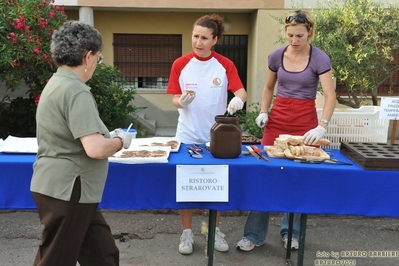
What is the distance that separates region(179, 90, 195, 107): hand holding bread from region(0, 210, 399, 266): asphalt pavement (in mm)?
1214

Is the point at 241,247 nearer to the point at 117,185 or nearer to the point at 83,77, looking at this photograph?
the point at 117,185

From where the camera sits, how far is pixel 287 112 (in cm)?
290

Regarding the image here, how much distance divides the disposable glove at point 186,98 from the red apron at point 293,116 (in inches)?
25.5

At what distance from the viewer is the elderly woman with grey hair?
5.78 feet

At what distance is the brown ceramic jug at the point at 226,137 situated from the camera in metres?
2.41

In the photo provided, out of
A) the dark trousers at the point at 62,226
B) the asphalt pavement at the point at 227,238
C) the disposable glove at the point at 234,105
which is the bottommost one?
the asphalt pavement at the point at 227,238

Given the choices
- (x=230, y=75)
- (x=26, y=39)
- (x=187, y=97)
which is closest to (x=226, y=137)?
(x=187, y=97)

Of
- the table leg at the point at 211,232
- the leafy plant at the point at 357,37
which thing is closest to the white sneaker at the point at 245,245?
the table leg at the point at 211,232

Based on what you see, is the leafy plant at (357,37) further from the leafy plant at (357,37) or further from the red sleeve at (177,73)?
the red sleeve at (177,73)

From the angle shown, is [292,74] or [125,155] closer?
[125,155]

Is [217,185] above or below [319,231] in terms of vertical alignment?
above

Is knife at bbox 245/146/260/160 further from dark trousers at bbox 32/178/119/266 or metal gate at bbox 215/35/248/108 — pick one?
metal gate at bbox 215/35/248/108

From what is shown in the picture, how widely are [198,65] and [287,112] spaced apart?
Answer: 2.38 ft

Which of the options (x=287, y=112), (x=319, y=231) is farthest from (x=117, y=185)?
(x=319, y=231)
